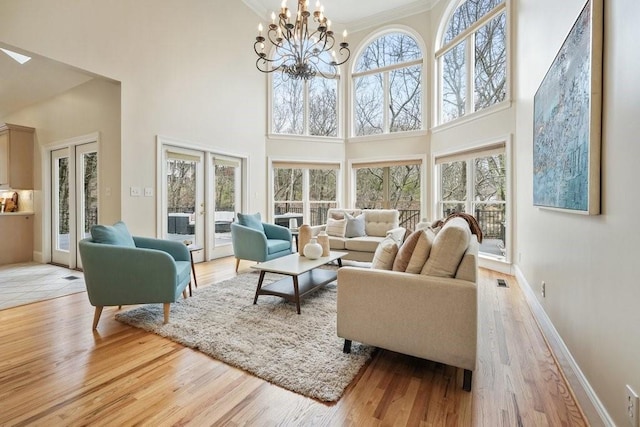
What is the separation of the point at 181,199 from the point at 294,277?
9.65ft

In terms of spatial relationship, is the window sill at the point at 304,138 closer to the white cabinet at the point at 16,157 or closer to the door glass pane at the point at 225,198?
the door glass pane at the point at 225,198

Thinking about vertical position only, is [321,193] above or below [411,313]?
above

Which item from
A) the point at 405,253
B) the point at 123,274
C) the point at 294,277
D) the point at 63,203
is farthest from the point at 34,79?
the point at 405,253

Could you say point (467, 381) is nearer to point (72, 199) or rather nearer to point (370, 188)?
point (370, 188)

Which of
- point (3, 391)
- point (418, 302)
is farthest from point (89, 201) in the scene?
point (418, 302)

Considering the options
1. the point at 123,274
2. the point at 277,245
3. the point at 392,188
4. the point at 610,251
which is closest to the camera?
A: the point at 610,251

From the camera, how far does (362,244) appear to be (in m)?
4.71

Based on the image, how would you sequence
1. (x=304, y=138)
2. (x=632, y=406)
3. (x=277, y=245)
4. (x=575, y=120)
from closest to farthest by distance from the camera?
(x=632, y=406)
(x=575, y=120)
(x=277, y=245)
(x=304, y=138)

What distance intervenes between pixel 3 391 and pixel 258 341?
1.44m

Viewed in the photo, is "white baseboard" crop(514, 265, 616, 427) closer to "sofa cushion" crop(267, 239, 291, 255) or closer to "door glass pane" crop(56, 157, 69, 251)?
"sofa cushion" crop(267, 239, 291, 255)

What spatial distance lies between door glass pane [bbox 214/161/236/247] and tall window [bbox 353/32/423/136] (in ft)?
9.38

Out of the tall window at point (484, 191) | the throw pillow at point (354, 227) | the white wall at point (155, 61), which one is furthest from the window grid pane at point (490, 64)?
the white wall at point (155, 61)

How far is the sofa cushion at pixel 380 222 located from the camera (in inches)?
204

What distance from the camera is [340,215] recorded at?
541 cm
